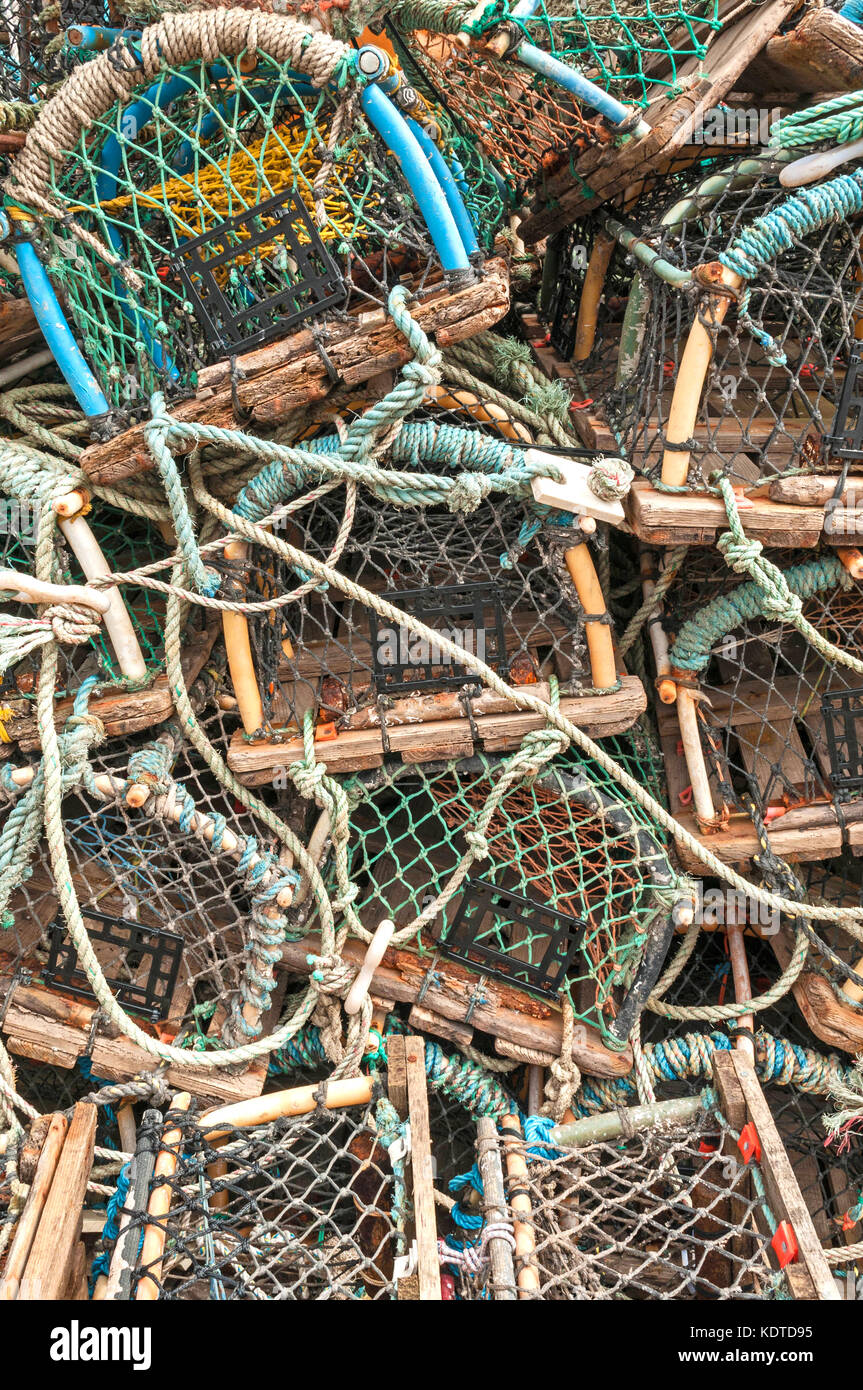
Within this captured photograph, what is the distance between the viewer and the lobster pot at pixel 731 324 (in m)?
2.32

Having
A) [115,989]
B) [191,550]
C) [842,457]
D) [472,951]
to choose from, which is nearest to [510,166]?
[842,457]

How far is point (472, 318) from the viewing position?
227 centimetres

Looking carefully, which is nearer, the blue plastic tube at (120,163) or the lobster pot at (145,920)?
the blue plastic tube at (120,163)

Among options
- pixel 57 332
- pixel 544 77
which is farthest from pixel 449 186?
pixel 57 332

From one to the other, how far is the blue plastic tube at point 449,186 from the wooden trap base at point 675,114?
15.5 inches

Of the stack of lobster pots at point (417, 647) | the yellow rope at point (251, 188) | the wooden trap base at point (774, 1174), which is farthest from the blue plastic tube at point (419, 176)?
the wooden trap base at point (774, 1174)

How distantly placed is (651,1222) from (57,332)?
2159 mm

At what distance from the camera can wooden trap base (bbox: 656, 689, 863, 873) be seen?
8.48ft

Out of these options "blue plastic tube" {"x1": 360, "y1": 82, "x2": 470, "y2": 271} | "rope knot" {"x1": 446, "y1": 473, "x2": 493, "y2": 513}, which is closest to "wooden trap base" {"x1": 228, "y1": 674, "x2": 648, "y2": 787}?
"rope knot" {"x1": 446, "y1": 473, "x2": 493, "y2": 513}

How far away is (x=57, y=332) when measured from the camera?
2395 millimetres

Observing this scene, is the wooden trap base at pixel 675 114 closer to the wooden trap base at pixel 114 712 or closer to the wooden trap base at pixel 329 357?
the wooden trap base at pixel 329 357

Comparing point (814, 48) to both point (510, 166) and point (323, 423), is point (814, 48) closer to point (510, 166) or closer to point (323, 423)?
point (510, 166)

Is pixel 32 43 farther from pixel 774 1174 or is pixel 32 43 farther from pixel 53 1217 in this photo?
pixel 774 1174

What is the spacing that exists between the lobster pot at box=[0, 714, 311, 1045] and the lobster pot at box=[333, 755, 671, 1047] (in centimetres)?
34
